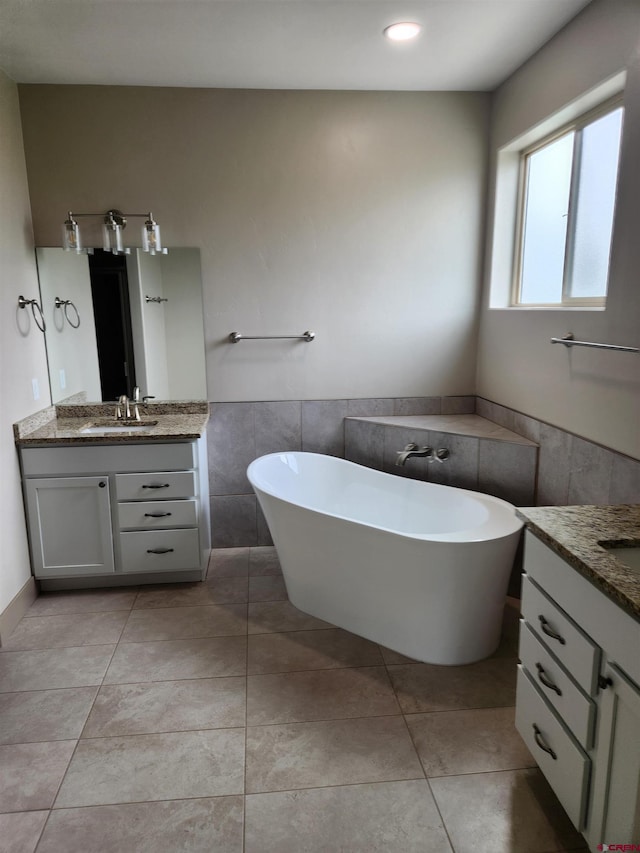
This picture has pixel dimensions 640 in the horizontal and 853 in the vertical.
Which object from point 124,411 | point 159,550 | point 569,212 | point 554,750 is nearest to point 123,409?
point 124,411

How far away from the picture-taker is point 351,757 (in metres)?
1.88

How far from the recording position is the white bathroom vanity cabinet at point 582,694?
122 centimetres

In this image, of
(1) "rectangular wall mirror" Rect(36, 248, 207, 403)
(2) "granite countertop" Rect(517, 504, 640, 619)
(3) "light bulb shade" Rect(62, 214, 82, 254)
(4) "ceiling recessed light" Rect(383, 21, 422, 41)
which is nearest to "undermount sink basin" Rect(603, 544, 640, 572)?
(2) "granite countertop" Rect(517, 504, 640, 619)

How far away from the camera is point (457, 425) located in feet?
10.7

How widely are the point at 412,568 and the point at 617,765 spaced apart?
108cm

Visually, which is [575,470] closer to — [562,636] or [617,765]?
[562,636]

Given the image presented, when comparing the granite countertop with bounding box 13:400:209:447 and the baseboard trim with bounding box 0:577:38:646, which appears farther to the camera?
the granite countertop with bounding box 13:400:209:447

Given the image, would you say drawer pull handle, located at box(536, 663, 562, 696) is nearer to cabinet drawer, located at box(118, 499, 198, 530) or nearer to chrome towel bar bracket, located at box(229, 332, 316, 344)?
cabinet drawer, located at box(118, 499, 198, 530)

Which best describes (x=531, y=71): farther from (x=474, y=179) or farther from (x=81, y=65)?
(x=81, y=65)

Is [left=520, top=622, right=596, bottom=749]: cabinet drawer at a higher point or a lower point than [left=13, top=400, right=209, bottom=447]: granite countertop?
lower

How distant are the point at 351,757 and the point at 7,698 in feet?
4.47

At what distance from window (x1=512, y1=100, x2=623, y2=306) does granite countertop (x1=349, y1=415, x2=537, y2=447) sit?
0.71 metres

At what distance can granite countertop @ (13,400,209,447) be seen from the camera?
2.83 meters

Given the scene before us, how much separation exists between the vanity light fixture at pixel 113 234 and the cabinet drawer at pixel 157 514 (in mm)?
1399
